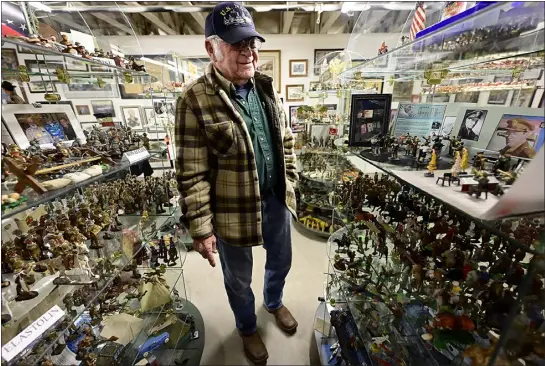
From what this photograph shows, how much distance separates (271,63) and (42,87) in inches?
113

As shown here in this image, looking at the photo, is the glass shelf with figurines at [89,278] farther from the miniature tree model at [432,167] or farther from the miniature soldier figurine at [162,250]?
the miniature tree model at [432,167]

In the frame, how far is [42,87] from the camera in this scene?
3.84ft

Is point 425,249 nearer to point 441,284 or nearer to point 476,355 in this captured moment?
point 441,284

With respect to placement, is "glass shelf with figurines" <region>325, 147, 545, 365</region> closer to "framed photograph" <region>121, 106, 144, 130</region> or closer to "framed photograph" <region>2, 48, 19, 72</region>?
"framed photograph" <region>2, 48, 19, 72</region>

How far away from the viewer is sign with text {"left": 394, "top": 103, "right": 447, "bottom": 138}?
1065 millimetres

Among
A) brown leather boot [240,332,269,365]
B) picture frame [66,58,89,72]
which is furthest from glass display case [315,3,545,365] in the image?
picture frame [66,58,89,72]

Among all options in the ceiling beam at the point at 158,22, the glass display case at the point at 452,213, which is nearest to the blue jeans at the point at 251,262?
the glass display case at the point at 452,213

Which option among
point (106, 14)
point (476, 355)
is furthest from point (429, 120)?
point (106, 14)

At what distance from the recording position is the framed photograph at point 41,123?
929 millimetres

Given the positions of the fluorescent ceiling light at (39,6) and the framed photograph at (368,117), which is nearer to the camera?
the fluorescent ceiling light at (39,6)

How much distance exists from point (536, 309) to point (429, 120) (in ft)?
2.84

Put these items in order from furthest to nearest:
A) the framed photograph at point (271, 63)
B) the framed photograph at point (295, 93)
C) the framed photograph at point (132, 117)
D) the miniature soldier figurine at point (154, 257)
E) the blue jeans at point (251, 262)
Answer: the framed photograph at point (295, 93)
the framed photograph at point (271, 63)
the framed photograph at point (132, 117)
the miniature soldier figurine at point (154, 257)
the blue jeans at point (251, 262)

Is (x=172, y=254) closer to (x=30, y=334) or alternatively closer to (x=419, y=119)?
(x=30, y=334)

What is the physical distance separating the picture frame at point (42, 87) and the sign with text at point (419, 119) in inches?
72.1
